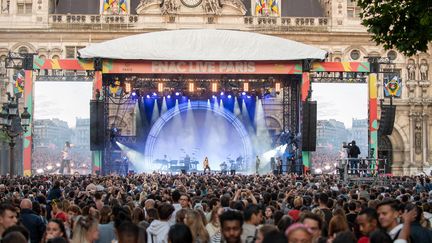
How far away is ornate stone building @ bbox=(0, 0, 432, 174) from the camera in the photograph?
68.4 metres

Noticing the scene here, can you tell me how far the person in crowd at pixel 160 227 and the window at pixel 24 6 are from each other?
59164 mm

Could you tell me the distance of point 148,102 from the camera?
5716cm

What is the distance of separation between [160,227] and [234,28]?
187 feet

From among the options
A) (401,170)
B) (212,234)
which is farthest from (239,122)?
(212,234)

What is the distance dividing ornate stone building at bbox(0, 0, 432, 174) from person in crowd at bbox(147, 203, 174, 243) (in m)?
53.9

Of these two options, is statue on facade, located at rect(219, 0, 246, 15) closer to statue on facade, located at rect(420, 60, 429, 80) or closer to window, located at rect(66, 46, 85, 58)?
window, located at rect(66, 46, 85, 58)

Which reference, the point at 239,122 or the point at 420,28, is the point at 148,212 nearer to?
the point at 420,28

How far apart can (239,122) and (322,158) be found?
39.8ft

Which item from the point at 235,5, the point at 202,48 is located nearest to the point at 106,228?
the point at 202,48

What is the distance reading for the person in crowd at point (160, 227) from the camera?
505 inches

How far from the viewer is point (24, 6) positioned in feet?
228

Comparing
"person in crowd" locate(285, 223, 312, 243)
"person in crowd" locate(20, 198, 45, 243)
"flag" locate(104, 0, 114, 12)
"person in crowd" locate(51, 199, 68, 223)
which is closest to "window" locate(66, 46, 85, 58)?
"flag" locate(104, 0, 114, 12)

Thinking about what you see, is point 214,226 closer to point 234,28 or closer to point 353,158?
point 353,158

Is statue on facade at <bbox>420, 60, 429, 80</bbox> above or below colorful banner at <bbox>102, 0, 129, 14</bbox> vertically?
below
